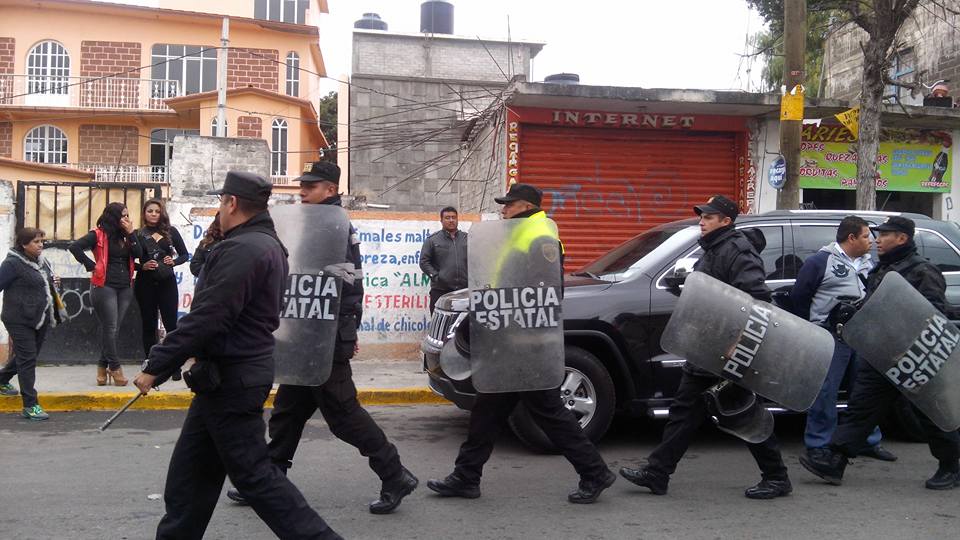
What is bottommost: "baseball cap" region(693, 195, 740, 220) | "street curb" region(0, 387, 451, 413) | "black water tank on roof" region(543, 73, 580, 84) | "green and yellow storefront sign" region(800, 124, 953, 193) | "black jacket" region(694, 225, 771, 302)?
"street curb" region(0, 387, 451, 413)

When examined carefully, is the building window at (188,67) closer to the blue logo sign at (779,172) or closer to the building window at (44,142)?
the building window at (44,142)

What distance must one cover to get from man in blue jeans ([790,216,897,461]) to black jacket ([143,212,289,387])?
3741mm

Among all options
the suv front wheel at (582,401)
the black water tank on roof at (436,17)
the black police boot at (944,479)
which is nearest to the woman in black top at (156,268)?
the suv front wheel at (582,401)

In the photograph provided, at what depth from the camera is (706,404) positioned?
5117 millimetres

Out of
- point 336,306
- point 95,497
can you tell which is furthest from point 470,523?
point 95,497

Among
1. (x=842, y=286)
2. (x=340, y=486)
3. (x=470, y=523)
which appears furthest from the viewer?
(x=842, y=286)

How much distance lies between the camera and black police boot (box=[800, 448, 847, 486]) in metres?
5.48

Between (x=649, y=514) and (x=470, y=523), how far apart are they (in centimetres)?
104

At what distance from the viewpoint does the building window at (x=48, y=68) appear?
3431 cm

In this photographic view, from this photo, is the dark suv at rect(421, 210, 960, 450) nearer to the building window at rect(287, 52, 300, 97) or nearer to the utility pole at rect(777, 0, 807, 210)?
the utility pole at rect(777, 0, 807, 210)

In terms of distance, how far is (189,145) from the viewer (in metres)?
10.2

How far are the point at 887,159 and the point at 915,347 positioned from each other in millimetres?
8584

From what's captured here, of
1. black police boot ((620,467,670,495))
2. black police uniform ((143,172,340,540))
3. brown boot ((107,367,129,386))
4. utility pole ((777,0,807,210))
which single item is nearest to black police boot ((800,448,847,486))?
black police boot ((620,467,670,495))

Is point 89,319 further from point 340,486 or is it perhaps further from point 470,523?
point 470,523
